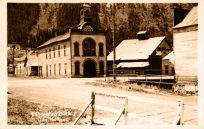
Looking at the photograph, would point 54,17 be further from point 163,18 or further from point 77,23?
point 163,18

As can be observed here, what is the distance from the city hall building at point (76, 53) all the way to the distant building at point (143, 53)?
23 cm

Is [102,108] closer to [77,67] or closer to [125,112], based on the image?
[125,112]

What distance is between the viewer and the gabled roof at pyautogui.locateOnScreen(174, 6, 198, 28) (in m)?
4.59

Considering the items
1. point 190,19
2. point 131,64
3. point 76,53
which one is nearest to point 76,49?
point 76,53

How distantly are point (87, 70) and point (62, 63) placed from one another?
14.5 inches

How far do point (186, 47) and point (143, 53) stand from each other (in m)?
0.58

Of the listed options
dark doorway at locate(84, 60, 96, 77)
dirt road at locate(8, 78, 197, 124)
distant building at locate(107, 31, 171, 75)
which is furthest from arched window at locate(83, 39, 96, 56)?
dirt road at locate(8, 78, 197, 124)

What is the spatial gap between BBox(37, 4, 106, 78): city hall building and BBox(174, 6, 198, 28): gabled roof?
106 cm

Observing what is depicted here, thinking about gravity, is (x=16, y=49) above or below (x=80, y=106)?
above

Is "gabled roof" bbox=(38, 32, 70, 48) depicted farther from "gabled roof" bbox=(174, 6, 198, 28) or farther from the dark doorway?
"gabled roof" bbox=(174, 6, 198, 28)

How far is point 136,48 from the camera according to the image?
4742 millimetres

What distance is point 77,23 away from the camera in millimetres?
4754
